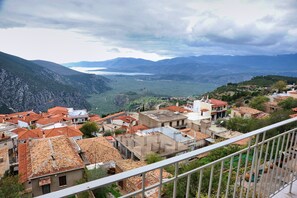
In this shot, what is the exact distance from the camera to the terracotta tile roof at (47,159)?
10133 millimetres

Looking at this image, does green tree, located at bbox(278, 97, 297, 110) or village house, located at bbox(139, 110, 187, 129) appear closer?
green tree, located at bbox(278, 97, 297, 110)

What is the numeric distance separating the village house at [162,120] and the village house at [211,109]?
15.8 feet

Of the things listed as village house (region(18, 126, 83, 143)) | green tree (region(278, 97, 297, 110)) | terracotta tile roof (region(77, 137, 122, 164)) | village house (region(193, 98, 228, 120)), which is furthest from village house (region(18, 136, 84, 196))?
green tree (region(278, 97, 297, 110))

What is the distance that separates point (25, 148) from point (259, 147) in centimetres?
1518

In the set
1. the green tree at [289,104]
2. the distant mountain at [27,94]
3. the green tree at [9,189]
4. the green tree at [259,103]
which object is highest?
the green tree at [289,104]

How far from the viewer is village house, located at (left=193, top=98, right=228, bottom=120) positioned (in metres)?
30.1

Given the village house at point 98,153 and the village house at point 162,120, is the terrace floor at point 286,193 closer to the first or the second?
the village house at point 98,153

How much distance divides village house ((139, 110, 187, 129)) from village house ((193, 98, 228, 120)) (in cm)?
481

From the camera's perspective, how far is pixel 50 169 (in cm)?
1011

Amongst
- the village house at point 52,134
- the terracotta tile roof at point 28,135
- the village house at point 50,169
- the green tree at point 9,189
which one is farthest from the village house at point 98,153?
the terracotta tile roof at point 28,135

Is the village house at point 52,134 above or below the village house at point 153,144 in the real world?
below

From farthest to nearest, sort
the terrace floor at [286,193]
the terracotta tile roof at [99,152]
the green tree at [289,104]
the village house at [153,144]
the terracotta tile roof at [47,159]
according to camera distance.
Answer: the green tree at [289,104], the village house at [153,144], the terracotta tile roof at [99,152], the terracotta tile roof at [47,159], the terrace floor at [286,193]

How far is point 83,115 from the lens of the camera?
37.2 metres

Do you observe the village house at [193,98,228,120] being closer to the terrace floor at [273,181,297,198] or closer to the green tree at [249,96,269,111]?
the green tree at [249,96,269,111]
